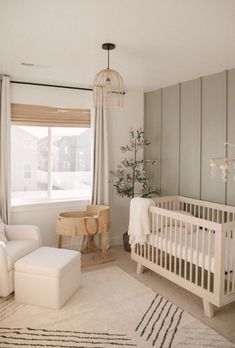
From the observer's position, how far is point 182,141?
13.8 ft

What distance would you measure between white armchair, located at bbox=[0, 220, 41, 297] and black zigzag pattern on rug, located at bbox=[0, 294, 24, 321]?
0.07 m

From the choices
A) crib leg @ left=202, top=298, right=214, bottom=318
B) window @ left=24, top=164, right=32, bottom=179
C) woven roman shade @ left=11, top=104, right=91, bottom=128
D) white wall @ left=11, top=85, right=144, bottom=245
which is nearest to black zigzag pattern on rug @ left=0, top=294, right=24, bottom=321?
white wall @ left=11, top=85, right=144, bottom=245

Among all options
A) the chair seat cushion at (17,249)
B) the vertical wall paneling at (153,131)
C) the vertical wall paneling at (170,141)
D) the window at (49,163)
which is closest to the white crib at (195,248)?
the vertical wall paneling at (170,141)

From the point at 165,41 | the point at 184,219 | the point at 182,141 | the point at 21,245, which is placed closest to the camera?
the point at 165,41

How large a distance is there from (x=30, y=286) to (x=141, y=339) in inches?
43.4

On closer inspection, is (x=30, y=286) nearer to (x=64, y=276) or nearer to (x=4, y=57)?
(x=64, y=276)

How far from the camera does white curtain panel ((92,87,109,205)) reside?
14.5 feet

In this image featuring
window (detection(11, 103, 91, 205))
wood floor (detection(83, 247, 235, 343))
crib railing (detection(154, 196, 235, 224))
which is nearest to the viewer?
wood floor (detection(83, 247, 235, 343))

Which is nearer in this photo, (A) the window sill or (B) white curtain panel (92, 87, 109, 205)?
(A) the window sill

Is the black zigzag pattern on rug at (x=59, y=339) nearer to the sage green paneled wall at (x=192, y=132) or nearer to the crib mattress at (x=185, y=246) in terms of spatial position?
the crib mattress at (x=185, y=246)

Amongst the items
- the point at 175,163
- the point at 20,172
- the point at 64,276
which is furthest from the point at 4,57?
the point at 175,163

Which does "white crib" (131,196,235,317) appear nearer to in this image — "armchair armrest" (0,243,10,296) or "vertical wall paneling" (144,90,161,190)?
"vertical wall paneling" (144,90,161,190)

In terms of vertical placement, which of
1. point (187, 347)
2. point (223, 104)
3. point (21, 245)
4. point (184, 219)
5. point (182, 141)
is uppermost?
point (223, 104)

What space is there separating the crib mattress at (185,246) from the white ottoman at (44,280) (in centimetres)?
94
